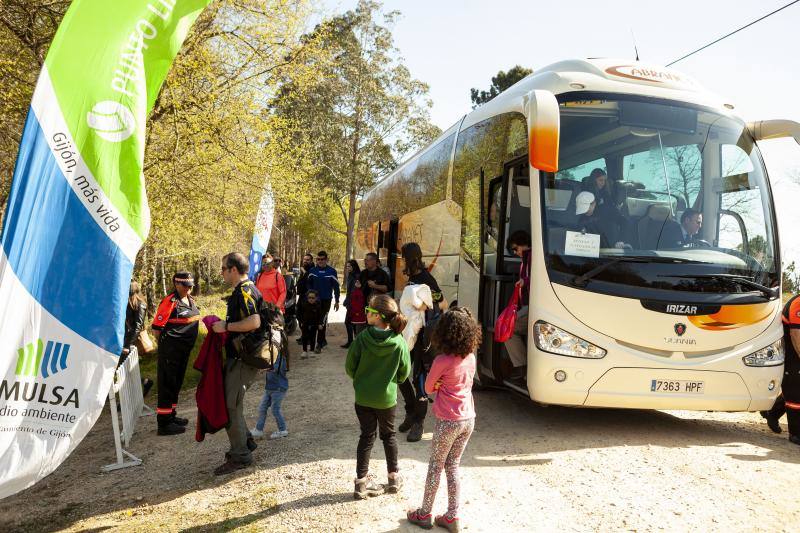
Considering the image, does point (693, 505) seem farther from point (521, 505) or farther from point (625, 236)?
point (625, 236)

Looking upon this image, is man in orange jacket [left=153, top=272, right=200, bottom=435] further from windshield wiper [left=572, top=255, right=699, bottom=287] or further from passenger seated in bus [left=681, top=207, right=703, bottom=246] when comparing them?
passenger seated in bus [left=681, top=207, right=703, bottom=246]

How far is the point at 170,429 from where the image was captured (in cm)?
678

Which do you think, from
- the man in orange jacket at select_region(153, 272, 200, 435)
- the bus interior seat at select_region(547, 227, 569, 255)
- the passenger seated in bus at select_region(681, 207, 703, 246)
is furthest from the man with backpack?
the passenger seated in bus at select_region(681, 207, 703, 246)

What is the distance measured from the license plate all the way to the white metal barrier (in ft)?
16.5

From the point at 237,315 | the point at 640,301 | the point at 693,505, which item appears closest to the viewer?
the point at 693,505

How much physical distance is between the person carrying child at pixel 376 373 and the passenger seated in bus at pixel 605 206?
2497 mm

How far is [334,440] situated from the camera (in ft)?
19.1

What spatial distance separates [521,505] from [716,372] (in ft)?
8.51

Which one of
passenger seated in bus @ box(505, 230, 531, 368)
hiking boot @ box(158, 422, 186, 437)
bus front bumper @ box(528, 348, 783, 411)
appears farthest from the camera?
hiking boot @ box(158, 422, 186, 437)

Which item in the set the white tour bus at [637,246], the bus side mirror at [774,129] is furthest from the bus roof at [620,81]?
the bus side mirror at [774,129]

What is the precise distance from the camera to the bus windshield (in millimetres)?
5574

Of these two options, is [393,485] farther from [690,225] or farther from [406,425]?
[690,225]

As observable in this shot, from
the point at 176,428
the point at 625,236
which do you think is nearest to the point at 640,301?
the point at 625,236

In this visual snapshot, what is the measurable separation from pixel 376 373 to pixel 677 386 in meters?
3.09
